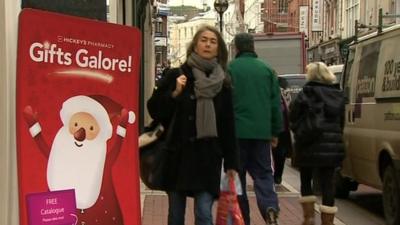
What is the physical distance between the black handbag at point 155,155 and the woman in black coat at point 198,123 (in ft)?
0.12

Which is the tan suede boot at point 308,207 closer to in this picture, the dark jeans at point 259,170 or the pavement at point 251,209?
the pavement at point 251,209

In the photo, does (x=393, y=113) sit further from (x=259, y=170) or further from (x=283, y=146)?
(x=283, y=146)

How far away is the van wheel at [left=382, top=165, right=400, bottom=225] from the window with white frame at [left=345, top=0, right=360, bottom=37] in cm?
3029

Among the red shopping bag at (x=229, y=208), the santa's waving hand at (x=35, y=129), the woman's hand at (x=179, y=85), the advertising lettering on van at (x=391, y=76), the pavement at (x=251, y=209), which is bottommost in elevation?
the pavement at (x=251, y=209)

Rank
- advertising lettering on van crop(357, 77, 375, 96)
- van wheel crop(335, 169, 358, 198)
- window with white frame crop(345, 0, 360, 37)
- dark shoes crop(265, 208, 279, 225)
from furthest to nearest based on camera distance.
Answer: window with white frame crop(345, 0, 360, 37) → van wheel crop(335, 169, 358, 198) → advertising lettering on van crop(357, 77, 375, 96) → dark shoes crop(265, 208, 279, 225)

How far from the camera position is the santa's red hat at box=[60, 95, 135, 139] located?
3.54 meters

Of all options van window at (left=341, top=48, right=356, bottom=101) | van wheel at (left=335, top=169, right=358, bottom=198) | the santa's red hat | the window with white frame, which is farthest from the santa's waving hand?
the window with white frame

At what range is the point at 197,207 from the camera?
5.14 meters

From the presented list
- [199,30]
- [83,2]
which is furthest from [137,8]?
[83,2]

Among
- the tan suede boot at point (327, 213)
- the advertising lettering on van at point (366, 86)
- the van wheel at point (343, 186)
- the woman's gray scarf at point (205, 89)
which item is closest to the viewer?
the woman's gray scarf at point (205, 89)

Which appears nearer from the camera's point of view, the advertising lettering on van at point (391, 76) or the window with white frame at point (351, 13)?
the advertising lettering on van at point (391, 76)

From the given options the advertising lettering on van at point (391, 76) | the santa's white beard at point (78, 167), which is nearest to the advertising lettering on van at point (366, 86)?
the advertising lettering on van at point (391, 76)

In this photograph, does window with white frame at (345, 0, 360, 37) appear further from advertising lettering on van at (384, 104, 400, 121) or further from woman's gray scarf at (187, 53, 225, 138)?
woman's gray scarf at (187, 53, 225, 138)

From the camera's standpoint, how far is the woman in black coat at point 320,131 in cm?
710
